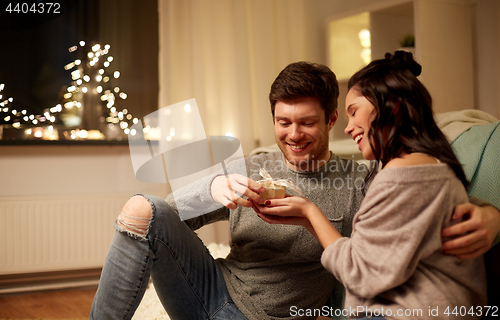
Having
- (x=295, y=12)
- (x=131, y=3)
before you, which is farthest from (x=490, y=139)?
(x=131, y=3)

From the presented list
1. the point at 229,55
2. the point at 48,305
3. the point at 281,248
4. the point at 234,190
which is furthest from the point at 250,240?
the point at 229,55

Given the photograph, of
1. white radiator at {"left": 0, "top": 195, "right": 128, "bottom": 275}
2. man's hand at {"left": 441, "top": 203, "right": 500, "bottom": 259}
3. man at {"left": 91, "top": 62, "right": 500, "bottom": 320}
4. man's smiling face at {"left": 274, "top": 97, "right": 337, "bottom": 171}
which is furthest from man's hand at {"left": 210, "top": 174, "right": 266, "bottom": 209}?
white radiator at {"left": 0, "top": 195, "right": 128, "bottom": 275}

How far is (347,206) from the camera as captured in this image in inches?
45.3

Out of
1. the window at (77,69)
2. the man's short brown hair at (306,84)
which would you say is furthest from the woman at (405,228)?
the window at (77,69)

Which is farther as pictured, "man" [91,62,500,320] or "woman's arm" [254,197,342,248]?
"man" [91,62,500,320]

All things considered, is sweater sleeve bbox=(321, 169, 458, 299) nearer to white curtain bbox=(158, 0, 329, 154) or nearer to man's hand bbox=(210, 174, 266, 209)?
man's hand bbox=(210, 174, 266, 209)

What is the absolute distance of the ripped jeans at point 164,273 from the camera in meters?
1.01

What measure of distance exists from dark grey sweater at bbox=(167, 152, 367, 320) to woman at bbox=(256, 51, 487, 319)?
0.85 ft

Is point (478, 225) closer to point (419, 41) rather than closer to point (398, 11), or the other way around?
point (419, 41)

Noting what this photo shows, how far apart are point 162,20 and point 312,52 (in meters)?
1.13

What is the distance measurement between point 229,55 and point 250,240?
5.73 ft

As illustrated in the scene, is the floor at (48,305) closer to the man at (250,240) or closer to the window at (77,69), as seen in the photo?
the window at (77,69)

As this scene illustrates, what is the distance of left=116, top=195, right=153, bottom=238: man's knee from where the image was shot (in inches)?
40.1

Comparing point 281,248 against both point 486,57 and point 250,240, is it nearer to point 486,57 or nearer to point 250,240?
point 250,240
